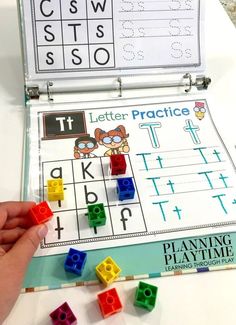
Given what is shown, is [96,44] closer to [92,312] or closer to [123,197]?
[123,197]

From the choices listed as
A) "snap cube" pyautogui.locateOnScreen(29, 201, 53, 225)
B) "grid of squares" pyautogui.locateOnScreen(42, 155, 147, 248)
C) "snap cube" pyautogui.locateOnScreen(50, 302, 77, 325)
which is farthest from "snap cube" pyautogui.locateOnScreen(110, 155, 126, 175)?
"snap cube" pyautogui.locateOnScreen(50, 302, 77, 325)

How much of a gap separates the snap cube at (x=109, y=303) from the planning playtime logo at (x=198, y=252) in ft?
0.29

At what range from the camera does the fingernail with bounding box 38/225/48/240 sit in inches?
20.5

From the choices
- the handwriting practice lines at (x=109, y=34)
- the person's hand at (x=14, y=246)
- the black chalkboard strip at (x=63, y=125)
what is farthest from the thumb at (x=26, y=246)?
the handwriting practice lines at (x=109, y=34)

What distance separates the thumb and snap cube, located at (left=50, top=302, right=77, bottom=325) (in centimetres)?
7

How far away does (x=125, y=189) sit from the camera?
58cm

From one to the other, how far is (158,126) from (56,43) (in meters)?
0.26

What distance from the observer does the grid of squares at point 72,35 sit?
70 cm

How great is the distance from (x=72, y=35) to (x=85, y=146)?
228 mm

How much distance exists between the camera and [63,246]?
539 mm

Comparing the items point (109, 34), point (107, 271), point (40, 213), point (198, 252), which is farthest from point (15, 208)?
point (109, 34)

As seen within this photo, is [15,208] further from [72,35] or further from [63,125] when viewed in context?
[72,35]

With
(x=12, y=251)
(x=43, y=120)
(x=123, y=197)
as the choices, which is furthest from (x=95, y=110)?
(x=12, y=251)

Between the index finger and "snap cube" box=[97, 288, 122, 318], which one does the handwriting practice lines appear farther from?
"snap cube" box=[97, 288, 122, 318]
